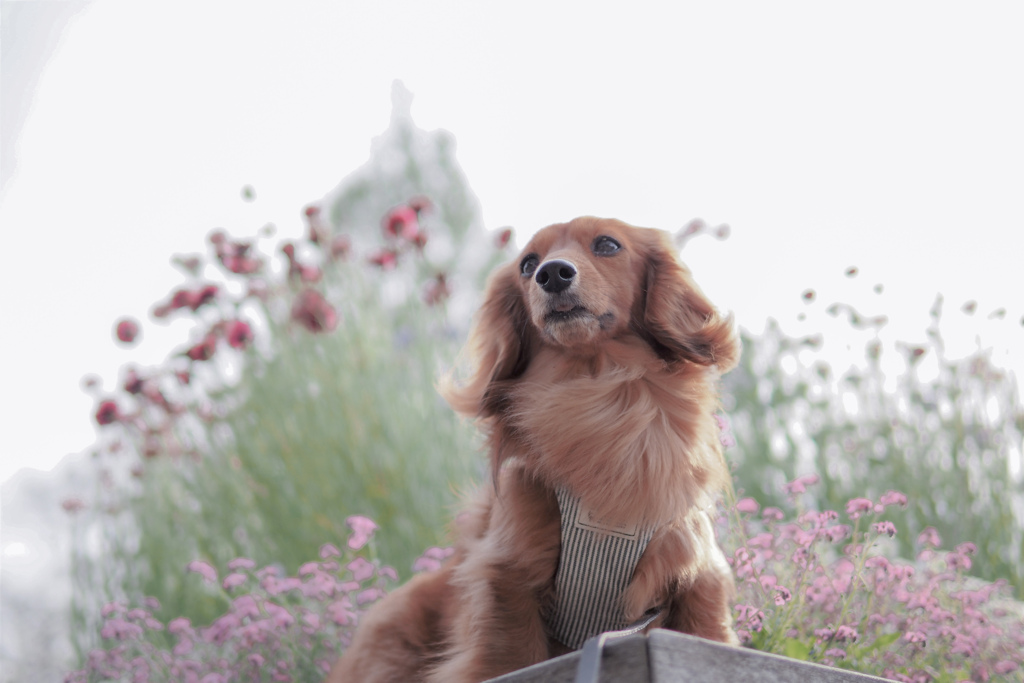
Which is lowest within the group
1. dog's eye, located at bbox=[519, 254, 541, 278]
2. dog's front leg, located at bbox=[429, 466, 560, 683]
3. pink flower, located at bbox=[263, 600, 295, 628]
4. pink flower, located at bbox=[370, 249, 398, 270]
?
pink flower, located at bbox=[263, 600, 295, 628]

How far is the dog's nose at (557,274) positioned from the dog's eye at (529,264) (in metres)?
0.21

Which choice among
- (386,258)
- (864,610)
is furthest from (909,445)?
(386,258)

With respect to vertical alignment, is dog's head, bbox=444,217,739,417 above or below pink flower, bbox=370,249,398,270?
below

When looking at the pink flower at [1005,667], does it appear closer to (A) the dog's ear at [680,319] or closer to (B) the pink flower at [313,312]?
(A) the dog's ear at [680,319]

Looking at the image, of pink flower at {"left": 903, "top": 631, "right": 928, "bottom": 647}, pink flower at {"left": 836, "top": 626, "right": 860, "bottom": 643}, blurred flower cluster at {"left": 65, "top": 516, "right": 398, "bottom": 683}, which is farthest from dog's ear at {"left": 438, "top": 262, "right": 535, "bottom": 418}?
pink flower at {"left": 903, "top": 631, "right": 928, "bottom": 647}

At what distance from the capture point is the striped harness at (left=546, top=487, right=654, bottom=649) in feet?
5.96

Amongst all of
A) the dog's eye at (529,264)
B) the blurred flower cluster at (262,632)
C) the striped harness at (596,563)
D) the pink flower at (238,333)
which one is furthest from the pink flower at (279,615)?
the dog's eye at (529,264)

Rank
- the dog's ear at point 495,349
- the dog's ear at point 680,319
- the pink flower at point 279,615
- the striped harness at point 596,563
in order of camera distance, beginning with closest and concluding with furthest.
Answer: the striped harness at point 596,563 → the dog's ear at point 680,319 → the dog's ear at point 495,349 → the pink flower at point 279,615

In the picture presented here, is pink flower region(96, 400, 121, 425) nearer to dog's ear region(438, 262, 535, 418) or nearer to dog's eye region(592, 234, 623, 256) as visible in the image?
dog's ear region(438, 262, 535, 418)

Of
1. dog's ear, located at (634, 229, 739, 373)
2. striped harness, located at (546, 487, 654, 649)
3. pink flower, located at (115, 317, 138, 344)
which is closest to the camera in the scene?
striped harness, located at (546, 487, 654, 649)

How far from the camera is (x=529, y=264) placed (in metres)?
2.10

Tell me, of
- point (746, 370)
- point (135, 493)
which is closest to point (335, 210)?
point (135, 493)

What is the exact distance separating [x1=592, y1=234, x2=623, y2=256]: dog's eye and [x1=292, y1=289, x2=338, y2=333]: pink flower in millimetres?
2041

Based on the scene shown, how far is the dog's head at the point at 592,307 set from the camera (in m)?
1.89
